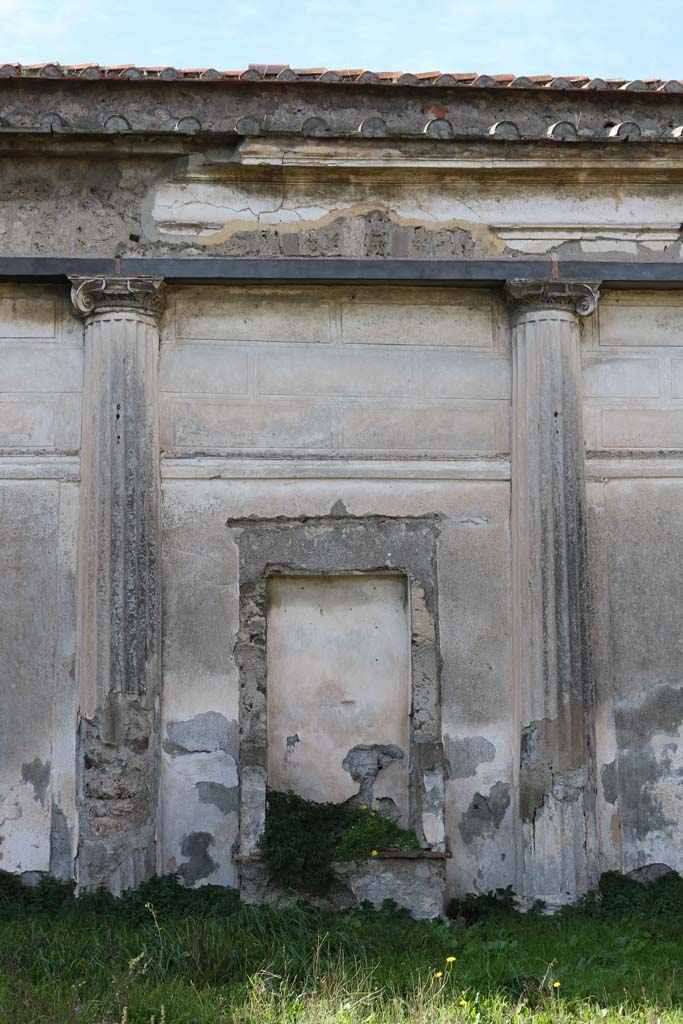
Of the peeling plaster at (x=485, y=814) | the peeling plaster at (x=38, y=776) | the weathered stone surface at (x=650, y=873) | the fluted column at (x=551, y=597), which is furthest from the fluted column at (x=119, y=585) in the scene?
the weathered stone surface at (x=650, y=873)

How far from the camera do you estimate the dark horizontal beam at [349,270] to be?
7.79 metres

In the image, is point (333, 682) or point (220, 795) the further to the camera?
point (333, 682)

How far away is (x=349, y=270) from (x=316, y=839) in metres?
3.29

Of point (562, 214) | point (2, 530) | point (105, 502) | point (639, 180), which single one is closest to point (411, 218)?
point (562, 214)

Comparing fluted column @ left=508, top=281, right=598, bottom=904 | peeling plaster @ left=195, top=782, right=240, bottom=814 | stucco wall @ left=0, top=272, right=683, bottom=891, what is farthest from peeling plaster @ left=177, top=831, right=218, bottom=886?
fluted column @ left=508, top=281, right=598, bottom=904

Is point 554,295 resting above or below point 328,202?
below

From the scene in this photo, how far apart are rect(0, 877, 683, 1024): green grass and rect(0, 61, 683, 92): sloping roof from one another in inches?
184

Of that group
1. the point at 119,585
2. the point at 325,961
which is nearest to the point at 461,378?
the point at 119,585

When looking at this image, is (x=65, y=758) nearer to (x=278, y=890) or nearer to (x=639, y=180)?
(x=278, y=890)

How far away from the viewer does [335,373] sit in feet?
26.5

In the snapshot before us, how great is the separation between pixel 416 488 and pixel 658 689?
6.13 feet

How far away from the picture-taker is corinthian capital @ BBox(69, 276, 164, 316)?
7.75 meters

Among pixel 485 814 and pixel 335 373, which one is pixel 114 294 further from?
pixel 485 814

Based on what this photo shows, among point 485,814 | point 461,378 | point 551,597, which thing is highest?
point 461,378
